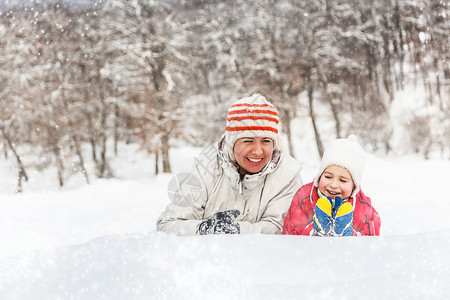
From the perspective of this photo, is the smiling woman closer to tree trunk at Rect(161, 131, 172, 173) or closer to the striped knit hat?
the striped knit hat

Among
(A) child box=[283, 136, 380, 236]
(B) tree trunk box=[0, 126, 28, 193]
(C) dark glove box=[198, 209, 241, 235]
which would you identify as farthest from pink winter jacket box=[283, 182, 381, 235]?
(B) tree trunk box=[0, 126, 28, 193]

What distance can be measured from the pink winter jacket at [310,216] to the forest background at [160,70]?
1198 cm

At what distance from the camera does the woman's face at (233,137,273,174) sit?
2730 mm

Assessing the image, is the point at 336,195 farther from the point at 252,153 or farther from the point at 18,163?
the point at 18,163

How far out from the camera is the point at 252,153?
107 inches

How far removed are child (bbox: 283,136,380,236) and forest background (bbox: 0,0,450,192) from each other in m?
11.9

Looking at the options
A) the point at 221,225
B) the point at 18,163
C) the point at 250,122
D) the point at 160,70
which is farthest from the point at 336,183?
the point at 18,163

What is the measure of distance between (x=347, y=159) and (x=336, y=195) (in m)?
0.28

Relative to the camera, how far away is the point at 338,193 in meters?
2.76

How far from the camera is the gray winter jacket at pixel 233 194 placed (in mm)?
2781

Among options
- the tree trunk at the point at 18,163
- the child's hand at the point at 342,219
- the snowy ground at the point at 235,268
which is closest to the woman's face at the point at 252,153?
the child's hand at the point at 342,219

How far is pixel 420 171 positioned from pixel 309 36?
23.1 feet

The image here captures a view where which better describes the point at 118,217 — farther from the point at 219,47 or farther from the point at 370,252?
the point at 219,47

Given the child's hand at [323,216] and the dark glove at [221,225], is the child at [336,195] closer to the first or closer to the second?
the child's hand at [323,216]
